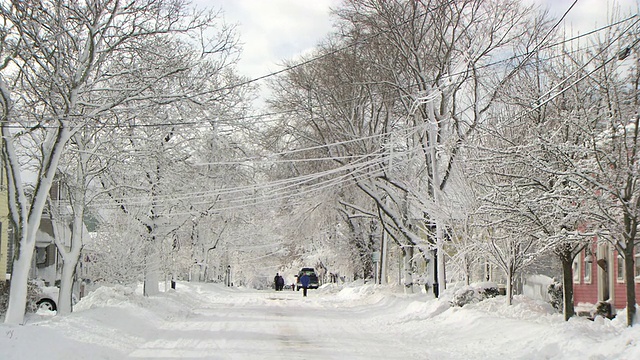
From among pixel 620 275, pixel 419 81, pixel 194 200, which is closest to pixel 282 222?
pixel 194 200

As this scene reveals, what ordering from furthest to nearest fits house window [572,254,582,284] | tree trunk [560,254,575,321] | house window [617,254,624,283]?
1. house window [572,254,582,284]
2. house window [617,254,624,283]
3. tree trunk [560,254,575,321]

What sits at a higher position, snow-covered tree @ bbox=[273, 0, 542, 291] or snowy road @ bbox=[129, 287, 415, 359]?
snow-covered tree @ bbox=[273, 0, 542, 291]

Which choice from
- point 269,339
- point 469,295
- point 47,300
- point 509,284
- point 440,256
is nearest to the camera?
point 269,339

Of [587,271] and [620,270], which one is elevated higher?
[620,270]

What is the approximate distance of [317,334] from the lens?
18266mm

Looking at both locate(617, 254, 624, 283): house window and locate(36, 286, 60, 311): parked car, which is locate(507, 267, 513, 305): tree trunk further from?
locate(36, 286, 60, 311): parked car

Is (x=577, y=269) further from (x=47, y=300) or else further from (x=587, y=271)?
(x=47, y=300)

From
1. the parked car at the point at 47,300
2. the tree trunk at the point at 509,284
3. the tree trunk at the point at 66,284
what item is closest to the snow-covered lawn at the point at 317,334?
the tree trunk at the point at 509,284

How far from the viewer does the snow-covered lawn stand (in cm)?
1243

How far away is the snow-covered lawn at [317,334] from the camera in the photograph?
12.4 metres

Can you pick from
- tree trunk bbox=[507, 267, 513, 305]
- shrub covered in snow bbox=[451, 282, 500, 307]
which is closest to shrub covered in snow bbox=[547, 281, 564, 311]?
shrub covered in snow bbox=[451, 282, 500, 307]

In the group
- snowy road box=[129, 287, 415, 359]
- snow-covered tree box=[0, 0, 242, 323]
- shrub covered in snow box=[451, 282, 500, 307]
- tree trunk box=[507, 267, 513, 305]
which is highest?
snow-covered tree box=[0, 0, 242, 323]

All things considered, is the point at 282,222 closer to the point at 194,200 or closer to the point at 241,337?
the point at 194,200

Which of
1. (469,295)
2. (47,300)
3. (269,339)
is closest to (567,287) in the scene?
(469,295)
